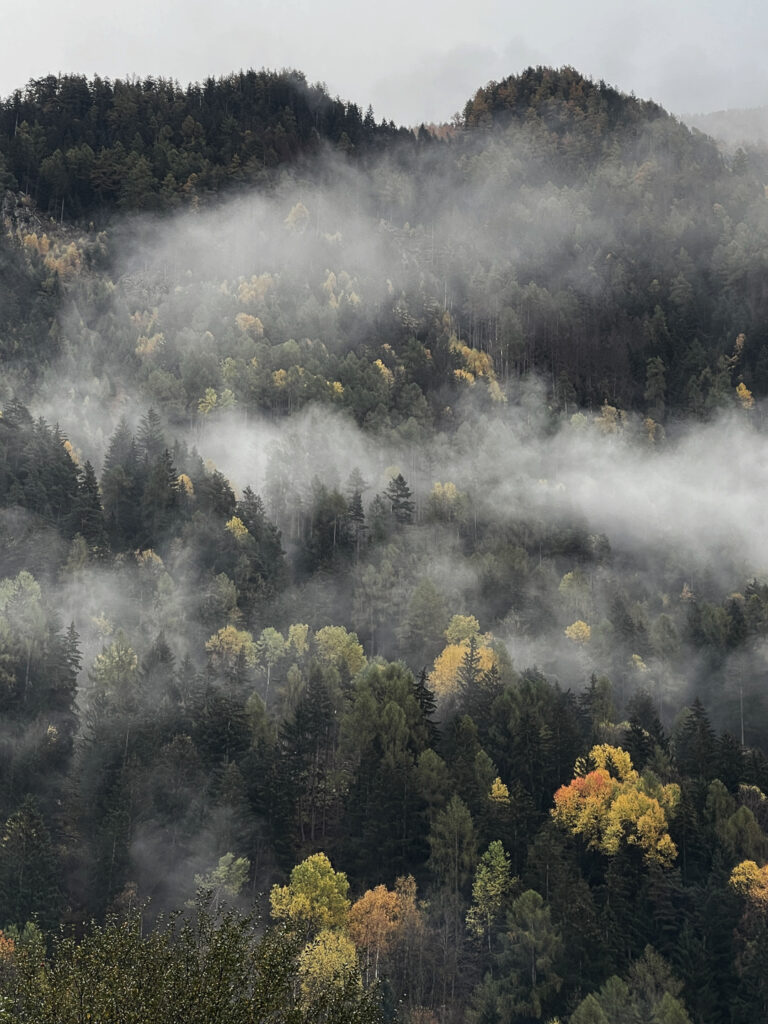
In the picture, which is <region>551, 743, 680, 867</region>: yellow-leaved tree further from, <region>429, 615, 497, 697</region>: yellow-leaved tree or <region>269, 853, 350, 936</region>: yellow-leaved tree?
<region>429, 615, 497, 697</region>: yellow-leaved tree

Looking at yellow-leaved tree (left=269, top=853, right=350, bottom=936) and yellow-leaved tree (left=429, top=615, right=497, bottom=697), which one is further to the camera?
yellow-leaved tree (left=429, top=615, right=497, bottom=697)

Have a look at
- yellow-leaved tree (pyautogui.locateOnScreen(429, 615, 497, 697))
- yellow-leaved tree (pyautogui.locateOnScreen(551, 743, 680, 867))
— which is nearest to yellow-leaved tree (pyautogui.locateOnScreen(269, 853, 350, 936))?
yellow-leaved tree (pyautogui.locateOnScreen(551, 743, 680, 867))

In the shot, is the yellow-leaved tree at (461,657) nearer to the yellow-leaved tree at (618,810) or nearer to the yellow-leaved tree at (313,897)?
the yellow-leaved tree at (618,810)

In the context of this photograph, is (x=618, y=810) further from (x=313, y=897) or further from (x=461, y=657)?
(x=461, y=657)

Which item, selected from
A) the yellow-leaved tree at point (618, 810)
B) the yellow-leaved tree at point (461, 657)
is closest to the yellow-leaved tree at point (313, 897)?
the yellow-leaved tree at point (618, 810)

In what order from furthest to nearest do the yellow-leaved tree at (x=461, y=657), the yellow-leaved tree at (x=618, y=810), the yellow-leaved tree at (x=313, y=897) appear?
the yellow-leaved tree at (x=461, y=657), the yellow-leaved tree at (x=618, y=810), the yellow-leaved tree at (x=313, y=897)

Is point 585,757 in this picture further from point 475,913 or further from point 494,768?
point 475,913

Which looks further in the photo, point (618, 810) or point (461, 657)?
point (461, 657)

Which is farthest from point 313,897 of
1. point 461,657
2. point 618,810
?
point 461,657

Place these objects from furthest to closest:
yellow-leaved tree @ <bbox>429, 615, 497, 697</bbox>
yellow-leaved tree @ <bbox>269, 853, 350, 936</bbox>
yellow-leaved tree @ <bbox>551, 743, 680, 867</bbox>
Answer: yellow-leaved tree @ <bbox>429, 615, 497, 697</bbox>
yellow-leaved tree @ <bbox>551, 743, 680, 867</bbox>
yellow-leaved tree @ <bbox>269, 853, 350, 936</bbox>
